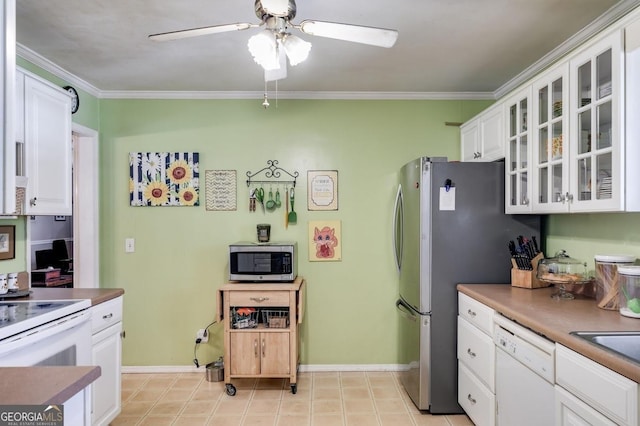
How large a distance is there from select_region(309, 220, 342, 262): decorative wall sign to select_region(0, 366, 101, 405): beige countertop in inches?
90.3

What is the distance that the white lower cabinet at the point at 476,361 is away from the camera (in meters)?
2.10

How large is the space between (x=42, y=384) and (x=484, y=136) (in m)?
2.88

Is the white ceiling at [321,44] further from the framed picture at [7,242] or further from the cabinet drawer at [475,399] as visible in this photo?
the cabinet drawer at [475,399]

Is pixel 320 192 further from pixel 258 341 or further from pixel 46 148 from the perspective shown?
pixel 46 148

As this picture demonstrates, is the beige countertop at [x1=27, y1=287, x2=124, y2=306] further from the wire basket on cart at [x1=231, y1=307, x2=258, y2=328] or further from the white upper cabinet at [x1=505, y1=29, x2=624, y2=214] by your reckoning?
the white upper cabinet at [x1=505, y1=29, x2=624, y2=214]

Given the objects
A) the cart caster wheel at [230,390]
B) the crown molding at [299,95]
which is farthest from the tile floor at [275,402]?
the crown molding at [299,95]

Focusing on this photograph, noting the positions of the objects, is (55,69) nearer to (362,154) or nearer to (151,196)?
(151,196)

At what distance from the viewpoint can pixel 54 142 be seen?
7.45 ft

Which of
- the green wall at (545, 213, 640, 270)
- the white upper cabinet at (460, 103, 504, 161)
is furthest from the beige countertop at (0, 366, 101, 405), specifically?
the white upper cabinet at (460, 103, 504, 161)

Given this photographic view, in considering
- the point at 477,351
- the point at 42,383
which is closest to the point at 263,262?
the point at 477,351

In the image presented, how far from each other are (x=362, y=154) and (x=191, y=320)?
81.1 inches

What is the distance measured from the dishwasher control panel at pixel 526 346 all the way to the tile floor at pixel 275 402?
862mm

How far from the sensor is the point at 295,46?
1.56 metres

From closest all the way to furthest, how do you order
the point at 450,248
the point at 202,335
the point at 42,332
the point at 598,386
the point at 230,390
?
the point at 598,386, the point at 42,332, the point at 450,248, the point at 230,390, the point at 202,335
